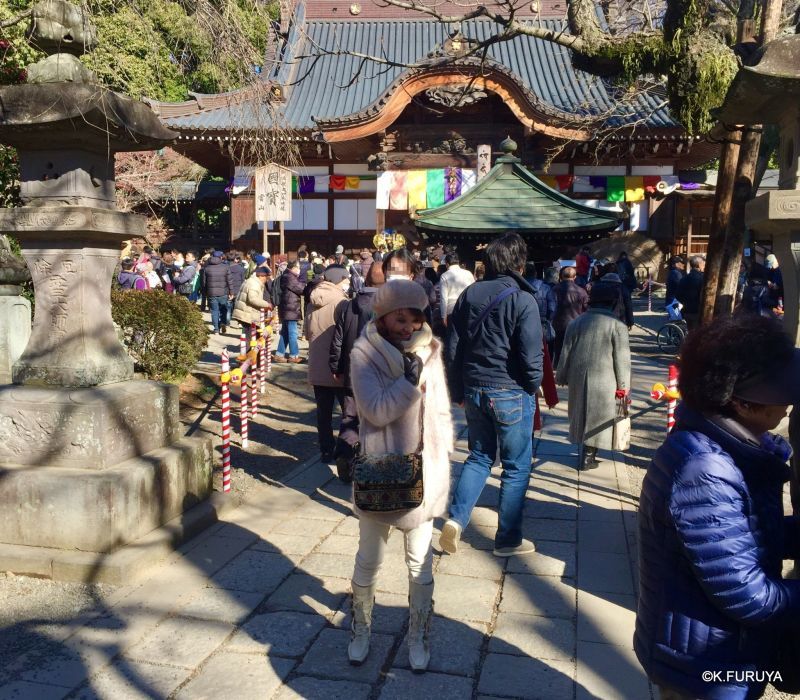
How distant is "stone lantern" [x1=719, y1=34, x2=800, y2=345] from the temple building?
38.3ft

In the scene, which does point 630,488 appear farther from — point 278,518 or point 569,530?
point 278,518

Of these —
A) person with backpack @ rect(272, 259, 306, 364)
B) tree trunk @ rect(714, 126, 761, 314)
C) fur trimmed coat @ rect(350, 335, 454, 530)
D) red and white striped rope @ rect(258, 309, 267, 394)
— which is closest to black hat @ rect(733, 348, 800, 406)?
fur trimmed coat @ rect(350, 335, 454, 530)

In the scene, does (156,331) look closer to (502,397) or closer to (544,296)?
(544,296)

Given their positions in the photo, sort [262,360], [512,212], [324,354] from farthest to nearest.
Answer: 1. [262,360]
2. [512,212]
3. [324,354]

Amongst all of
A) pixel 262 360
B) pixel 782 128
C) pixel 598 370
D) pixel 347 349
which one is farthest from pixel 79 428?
pixel 262 360

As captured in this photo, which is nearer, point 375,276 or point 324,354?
point 375,276

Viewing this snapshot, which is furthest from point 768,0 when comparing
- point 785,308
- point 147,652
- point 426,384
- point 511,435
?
point 147,652

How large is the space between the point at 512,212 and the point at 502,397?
5000mm

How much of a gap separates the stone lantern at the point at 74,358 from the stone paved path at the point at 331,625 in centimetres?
51

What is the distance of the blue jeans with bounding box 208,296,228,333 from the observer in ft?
49.3

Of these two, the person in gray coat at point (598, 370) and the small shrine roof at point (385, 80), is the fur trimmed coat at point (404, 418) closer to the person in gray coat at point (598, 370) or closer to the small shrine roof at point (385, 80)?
the person in gray coat at point (598, 370)

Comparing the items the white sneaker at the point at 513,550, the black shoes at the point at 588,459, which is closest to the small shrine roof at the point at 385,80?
the black shoes at the point at 588,459

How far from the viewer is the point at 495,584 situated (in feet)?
12.4

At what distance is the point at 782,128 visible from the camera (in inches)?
167
